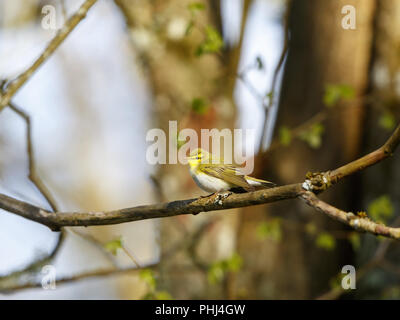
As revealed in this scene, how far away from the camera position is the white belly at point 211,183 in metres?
2.75

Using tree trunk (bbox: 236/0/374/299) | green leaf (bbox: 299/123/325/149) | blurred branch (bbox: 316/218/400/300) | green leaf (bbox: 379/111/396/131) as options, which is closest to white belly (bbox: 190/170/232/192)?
green leaf (bbox: 299/123/325/149)

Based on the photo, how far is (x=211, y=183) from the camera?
111 inches

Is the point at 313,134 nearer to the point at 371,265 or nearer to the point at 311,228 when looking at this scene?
the point at 311,228

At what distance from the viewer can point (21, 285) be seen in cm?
320

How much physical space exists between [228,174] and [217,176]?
80mm

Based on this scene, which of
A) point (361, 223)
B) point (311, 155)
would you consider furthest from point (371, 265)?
point (361, 223)

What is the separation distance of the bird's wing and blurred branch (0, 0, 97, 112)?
→ 1.24m

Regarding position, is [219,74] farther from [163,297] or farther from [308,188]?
[308,188]

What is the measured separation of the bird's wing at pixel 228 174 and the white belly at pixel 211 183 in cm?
3

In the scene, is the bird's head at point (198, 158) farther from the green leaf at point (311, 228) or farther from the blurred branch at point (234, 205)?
the green leaf at point (311, 228)

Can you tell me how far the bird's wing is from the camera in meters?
2.61

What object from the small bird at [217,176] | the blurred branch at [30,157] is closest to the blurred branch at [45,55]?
the blurred branch at [30,157]

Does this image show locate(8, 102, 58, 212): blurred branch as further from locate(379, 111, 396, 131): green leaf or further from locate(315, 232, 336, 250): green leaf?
locate(379, 111, 396, 131): green leaf
